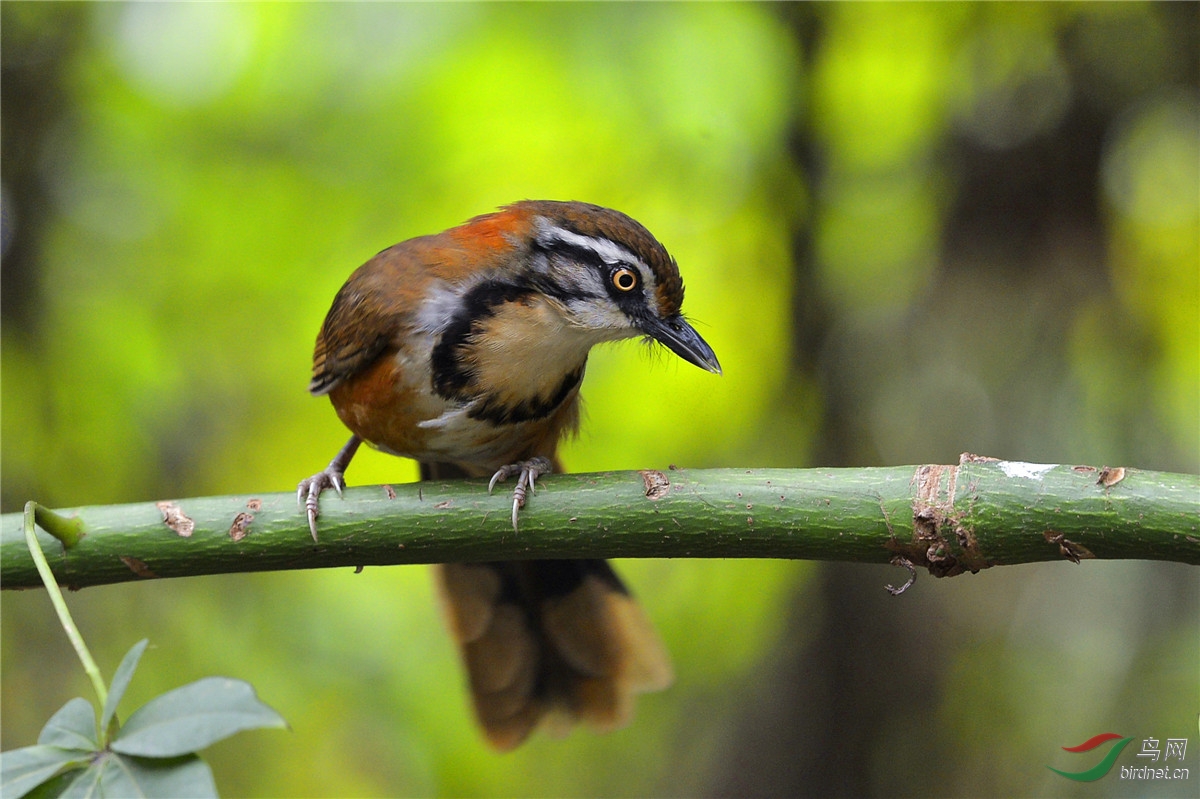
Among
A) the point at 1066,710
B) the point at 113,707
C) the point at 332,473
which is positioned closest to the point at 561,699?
the point at 332,473

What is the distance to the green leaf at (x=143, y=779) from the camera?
5.52 ft

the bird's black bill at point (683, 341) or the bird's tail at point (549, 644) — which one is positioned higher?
the bird's black bill at point (683, 341)

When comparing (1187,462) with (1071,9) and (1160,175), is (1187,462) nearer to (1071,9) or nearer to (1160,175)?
(1160,175)

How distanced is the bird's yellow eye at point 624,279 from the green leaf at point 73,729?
190 cm

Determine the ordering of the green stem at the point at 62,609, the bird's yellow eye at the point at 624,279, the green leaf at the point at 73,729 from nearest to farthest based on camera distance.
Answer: the green stem at the point at 62,609, the green leaf at the point at 73,729, the bird's yellow eye at the point at 624,279

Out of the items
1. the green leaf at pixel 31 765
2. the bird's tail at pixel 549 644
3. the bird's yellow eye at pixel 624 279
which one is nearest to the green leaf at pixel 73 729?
the green leaf at pixel 31 765

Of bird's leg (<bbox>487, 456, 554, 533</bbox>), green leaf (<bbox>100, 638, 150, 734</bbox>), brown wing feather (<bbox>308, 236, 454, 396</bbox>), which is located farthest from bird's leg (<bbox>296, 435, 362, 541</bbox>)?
green leaf (<bbox>100, 638, 150, 734</bbox>)

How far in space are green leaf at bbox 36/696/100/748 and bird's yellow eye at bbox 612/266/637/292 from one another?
1895 millimetres

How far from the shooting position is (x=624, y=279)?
3.15 meters

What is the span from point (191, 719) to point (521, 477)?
1180 mm

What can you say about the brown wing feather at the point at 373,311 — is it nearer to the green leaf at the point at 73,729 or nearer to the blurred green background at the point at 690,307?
the green leaf at the point at 73,729

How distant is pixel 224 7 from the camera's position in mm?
5801

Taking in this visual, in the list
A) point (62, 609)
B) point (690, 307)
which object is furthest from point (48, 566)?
point (690, 307)

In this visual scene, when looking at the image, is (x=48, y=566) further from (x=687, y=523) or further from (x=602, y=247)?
(x=602, y=247)
